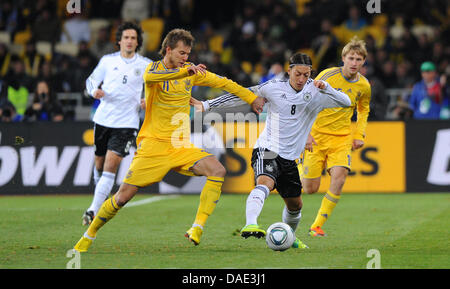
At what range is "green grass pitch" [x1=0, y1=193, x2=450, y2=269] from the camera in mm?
7473

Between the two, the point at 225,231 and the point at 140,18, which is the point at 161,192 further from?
the point at 140,18

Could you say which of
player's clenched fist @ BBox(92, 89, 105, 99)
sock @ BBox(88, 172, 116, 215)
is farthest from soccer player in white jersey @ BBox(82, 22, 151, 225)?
player's clenched fist @ BBox(92, 89, 105, 99)

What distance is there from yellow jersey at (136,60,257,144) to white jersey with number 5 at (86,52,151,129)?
95.4 inches

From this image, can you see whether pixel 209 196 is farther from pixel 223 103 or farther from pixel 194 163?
pixel 223 103

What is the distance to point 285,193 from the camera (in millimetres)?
8477

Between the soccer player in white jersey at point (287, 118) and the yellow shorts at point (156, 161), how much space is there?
49 centimetres

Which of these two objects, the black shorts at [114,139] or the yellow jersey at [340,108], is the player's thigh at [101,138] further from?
the yellow jersey at [340,108]

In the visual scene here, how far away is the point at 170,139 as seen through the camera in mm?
8328

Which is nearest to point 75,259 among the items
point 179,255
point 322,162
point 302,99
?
point 179,255

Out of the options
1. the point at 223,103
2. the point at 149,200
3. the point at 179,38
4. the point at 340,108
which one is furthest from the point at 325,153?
the point at 149,200

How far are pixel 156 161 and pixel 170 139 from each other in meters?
0.29

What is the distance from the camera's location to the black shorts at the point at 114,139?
10656 millimetres

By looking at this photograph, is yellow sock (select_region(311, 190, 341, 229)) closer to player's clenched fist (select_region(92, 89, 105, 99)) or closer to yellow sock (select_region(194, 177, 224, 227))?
yellow sock (select_region(194, 177, 224, 227))

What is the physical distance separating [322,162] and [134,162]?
8.89 ft
